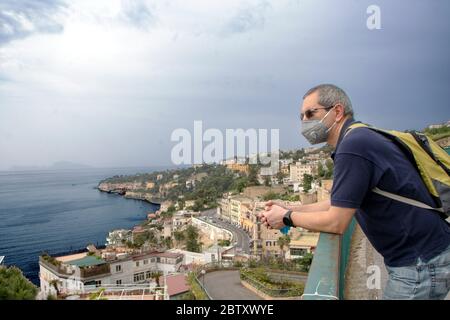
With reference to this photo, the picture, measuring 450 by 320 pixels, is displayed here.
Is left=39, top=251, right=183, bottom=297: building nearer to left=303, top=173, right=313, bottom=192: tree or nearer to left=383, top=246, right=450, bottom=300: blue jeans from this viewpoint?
left=383, top=246, right=450, bottom=300: blue jeans

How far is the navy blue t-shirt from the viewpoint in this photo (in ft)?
2.02

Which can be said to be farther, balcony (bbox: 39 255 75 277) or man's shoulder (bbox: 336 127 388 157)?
balcony (bbox: 39 255 75 277)

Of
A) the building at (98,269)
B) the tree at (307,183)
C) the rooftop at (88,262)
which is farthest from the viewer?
the tree at (307,183)

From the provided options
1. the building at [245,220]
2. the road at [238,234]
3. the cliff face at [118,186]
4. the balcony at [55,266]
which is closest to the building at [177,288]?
the balcony at [55,266]

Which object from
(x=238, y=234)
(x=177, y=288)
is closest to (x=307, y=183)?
(x=238, y=234)

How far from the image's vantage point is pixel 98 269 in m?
10.4

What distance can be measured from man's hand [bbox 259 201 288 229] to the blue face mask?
170 millimetres

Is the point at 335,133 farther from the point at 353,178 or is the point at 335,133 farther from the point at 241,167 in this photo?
the point at 241,167

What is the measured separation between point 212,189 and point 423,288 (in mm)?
26228

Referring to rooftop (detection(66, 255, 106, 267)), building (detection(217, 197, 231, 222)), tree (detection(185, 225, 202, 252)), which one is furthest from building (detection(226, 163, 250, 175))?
rooftop (detection(66, 255, 106, 267))

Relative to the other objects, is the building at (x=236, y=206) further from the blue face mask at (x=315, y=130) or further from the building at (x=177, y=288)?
the blue face mask at (x=315, y=130)

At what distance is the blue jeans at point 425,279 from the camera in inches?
26.0

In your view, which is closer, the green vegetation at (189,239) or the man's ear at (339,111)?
the man's ear at (339,111)
